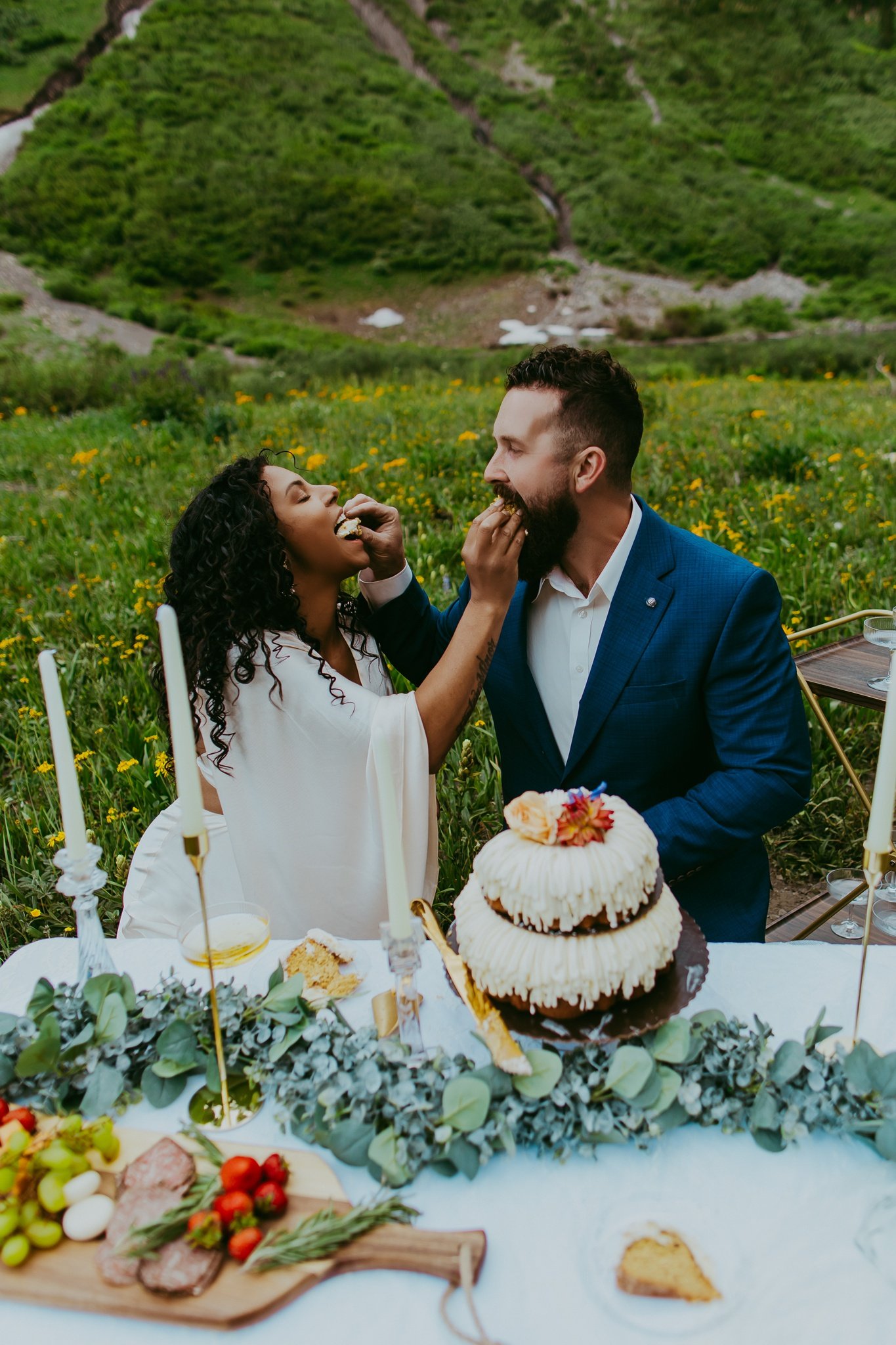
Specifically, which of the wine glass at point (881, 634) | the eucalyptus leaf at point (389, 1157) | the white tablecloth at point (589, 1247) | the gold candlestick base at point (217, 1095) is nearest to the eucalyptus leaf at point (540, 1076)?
the white tablecloth at point (589, 1247)

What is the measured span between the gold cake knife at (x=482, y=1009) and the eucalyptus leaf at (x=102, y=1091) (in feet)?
1.85

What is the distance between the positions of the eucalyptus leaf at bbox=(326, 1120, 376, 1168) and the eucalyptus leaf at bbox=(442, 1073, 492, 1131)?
0.40 feet

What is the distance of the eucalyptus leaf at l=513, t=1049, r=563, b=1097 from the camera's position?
Answer: 1.33m

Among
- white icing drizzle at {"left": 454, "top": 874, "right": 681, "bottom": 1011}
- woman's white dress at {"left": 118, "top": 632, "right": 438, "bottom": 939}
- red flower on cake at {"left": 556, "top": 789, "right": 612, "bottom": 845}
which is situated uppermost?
red flower on cake at {"left": 556, "top": 789, "right": 612, "bottom": 845}

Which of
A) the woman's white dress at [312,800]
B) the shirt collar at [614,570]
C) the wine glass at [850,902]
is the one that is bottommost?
the wine glass at [850,902]

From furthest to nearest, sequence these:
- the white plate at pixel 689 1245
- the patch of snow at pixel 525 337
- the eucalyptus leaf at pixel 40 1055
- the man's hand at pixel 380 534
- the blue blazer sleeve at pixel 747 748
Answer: the patch of snow at pixel 525 337, the man's hand at pixel 380 534, the blue blazer sleeve at pixel 747 748, the eucalyptus leaf at pixel 40 1055, the white plate at pixel 689 1245

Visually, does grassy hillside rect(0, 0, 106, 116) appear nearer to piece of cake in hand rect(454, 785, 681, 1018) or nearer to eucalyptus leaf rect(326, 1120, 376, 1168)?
piece of cake in hand rect(454, 785, 681, 1018)

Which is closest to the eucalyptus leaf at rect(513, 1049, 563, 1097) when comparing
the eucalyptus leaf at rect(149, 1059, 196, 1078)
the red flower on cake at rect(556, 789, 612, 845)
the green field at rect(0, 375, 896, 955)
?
the red flower on cake at rect(556, 789, 612, 845)

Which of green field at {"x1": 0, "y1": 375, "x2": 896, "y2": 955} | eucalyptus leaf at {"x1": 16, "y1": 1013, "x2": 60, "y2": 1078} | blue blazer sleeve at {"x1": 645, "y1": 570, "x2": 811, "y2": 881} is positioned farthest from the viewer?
green field at {"x1": 0, "y1": 375, "x2": 896, "y2": 955}

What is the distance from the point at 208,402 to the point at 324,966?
12727mm

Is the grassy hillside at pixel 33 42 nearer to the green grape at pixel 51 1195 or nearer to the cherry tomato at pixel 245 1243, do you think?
the green grape at pixel 51 1195

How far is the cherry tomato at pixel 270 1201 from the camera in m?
1.20

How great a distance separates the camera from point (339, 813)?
2551 millimetres

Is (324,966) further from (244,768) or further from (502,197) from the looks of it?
(502,197)
